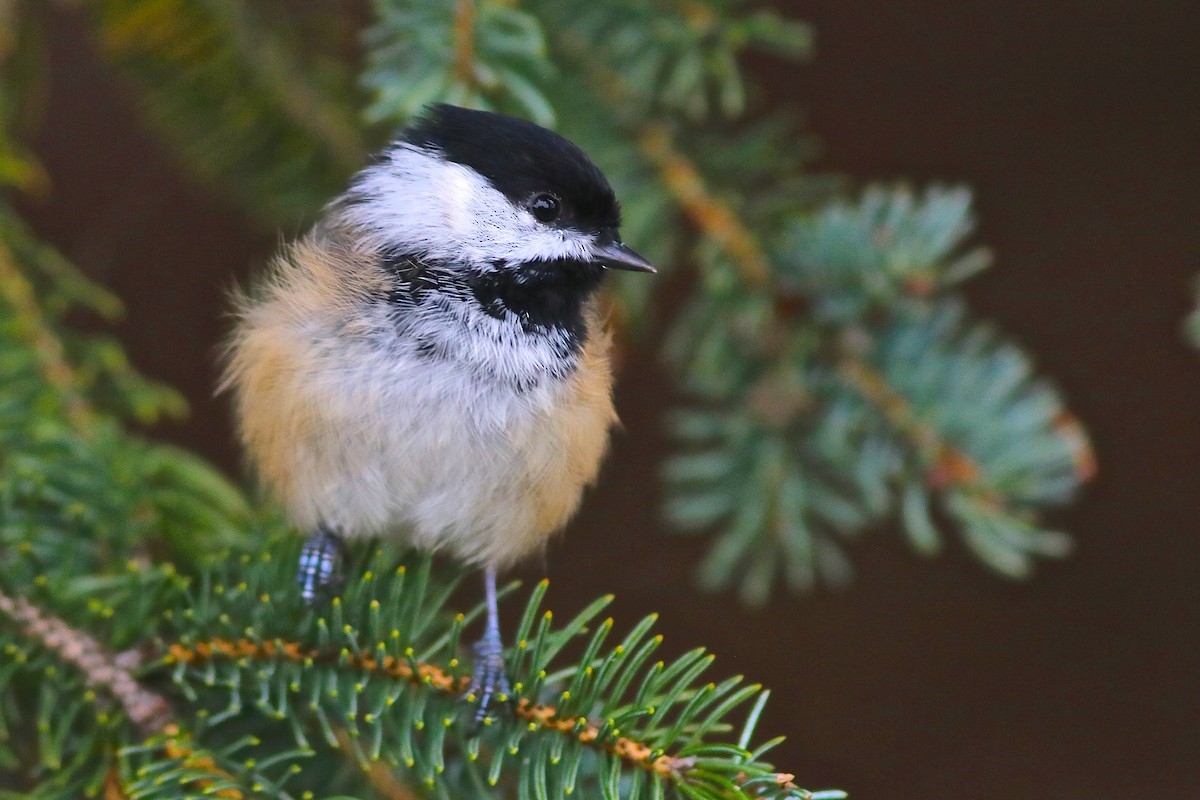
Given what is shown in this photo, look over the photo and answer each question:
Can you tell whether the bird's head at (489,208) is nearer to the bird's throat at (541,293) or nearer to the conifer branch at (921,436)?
the bird's throat at (541,293)

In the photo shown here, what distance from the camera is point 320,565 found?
80 centimetres

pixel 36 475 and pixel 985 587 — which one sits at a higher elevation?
pixel 985 587

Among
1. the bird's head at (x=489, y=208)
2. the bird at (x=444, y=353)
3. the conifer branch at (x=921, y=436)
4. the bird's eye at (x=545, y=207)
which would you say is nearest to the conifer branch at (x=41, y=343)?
the bird at (x=444, y=353)

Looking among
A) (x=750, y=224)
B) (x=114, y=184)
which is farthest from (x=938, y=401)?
(x=114, y=184)

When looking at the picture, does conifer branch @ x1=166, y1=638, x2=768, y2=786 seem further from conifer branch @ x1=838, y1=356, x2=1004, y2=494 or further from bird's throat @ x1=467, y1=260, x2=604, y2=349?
conifer branch @ x1=838, y1=356, x2=1004, y2=494

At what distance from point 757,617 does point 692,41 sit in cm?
75

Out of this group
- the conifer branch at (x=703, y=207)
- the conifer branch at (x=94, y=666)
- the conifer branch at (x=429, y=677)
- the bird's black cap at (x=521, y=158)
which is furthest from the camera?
the conifer branch at (x=703, y=207)

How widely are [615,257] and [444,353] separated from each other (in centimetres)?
15

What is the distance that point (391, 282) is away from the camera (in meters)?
0.85

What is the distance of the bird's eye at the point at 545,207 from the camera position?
86cm

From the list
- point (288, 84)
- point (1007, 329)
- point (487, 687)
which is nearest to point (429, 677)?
point (487, 687)

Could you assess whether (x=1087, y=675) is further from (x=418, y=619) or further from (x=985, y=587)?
(x=418, y=619)

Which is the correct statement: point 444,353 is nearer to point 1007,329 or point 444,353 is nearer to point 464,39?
point 464,39

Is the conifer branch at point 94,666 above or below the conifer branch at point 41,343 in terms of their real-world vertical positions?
below
